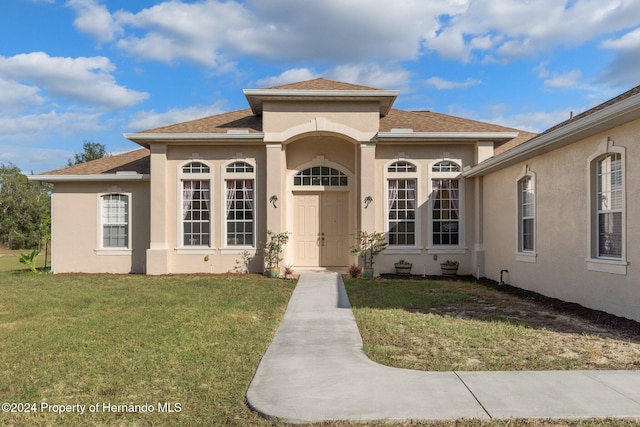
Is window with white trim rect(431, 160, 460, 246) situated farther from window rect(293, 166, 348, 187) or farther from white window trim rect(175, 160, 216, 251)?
white window trim rect(175, 160, 216, 251)

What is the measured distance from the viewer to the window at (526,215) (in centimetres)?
1134

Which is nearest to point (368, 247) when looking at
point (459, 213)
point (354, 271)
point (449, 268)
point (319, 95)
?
point (354, 271)

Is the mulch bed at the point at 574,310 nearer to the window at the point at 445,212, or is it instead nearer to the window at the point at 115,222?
the window at the point at 445,212

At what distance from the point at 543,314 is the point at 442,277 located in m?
5.60

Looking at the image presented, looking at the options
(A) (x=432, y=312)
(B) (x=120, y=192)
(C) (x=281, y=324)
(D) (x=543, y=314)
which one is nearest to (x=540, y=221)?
(D) (x=543, y=314)

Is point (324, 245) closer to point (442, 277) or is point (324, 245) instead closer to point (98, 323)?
point (442, 277)

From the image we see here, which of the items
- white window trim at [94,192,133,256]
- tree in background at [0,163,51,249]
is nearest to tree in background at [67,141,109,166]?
tree in background at [0,163,51,249]

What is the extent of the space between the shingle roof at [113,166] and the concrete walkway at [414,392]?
11.5 metres

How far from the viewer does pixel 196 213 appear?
48.6 ft

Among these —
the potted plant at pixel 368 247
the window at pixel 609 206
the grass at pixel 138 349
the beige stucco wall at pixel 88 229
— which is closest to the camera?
the grass at pixel 138 349

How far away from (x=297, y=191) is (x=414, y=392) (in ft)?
36.5

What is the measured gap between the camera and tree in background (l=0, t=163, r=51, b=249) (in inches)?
1614

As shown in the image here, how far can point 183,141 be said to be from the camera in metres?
14.4

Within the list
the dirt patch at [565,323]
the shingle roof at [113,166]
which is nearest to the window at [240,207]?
the shingle roof at [113,166]
